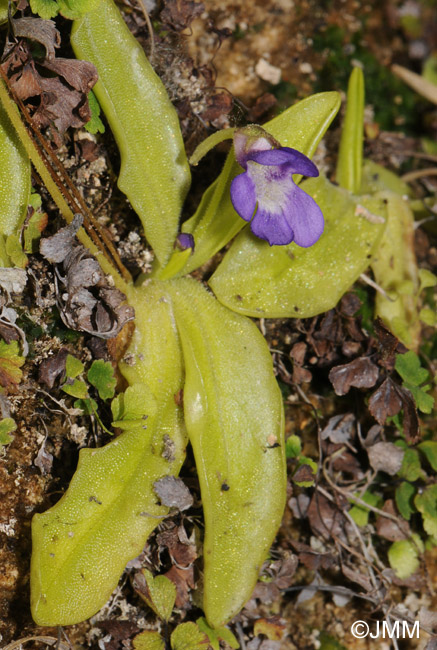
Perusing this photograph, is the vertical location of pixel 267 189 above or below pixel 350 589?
above

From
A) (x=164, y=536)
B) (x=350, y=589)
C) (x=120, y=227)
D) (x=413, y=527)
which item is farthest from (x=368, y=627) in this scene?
(x=120, y=227)

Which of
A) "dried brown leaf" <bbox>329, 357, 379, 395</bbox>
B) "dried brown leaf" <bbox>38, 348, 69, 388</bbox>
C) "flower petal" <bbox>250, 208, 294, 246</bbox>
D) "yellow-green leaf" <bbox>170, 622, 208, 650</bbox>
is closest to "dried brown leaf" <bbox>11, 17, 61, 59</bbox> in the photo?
"flower petal" <bbox>250, 208, 294, 246</bbox>

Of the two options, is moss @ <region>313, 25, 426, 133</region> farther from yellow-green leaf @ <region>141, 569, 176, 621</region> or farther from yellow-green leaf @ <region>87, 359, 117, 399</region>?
yellow-green leaf @ <region>141, 569, 176, 621</region>

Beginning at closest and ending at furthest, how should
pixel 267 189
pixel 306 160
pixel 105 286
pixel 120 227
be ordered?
pixel 306 160
pixel 267 189
pixel 105 286
pixel 120 227

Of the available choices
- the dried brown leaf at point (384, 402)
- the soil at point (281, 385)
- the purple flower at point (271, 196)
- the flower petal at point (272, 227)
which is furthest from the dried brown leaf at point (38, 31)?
the dried brown leaf at point (384, 402)

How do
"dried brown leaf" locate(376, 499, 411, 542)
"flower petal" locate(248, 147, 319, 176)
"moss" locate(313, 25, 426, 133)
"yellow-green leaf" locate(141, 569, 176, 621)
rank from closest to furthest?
"flower petal" locate(248, 147, 319, 176) → "yellow-green leaf" locate(141, 569, 176, 621) → "dried brown leaf" locate(376, 499, 411, 542) → "moss" locate(313, 25, 426, 133)

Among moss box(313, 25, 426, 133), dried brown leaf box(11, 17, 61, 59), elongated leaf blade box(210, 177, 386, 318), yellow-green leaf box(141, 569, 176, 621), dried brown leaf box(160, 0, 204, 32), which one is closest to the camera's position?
dried brown leaf box(11, 17, 61, 59)

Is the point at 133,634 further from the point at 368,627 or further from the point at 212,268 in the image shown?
the point at 212,268
